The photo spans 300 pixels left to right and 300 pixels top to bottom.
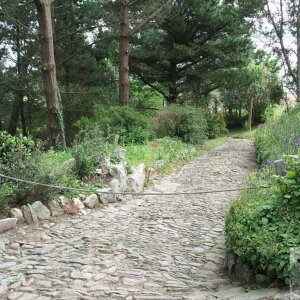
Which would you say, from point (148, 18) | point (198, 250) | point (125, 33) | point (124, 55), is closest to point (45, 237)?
point (198, 250)

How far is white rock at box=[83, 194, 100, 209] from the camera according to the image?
662 cm

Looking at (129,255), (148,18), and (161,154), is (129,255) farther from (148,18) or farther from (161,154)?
(148,18)

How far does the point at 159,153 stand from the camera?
10.7 m

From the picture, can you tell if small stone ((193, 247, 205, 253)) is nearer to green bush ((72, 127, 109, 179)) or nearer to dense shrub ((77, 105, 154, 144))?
green bush ((72, 127, 109, 179))

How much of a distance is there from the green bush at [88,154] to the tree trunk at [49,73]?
3002 millimetres

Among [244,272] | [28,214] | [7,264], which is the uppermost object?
[28,214]

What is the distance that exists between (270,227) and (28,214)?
3.46m

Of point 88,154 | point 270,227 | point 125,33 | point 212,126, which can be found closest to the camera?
point 270,227

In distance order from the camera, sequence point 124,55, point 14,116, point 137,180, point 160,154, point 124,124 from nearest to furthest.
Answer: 1. point 137,180
2. point 160,154
3. point 124,124
4. point 124,55
5. point 14,116

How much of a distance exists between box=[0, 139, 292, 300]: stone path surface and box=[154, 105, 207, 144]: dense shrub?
7175mm

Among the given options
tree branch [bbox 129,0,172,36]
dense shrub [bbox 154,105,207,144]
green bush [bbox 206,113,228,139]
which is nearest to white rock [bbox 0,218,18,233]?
dense shrub [bbox 154,105,207,144]

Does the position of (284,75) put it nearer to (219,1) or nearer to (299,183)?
(219,1)

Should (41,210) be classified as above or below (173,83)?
below

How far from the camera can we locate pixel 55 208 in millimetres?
6055
